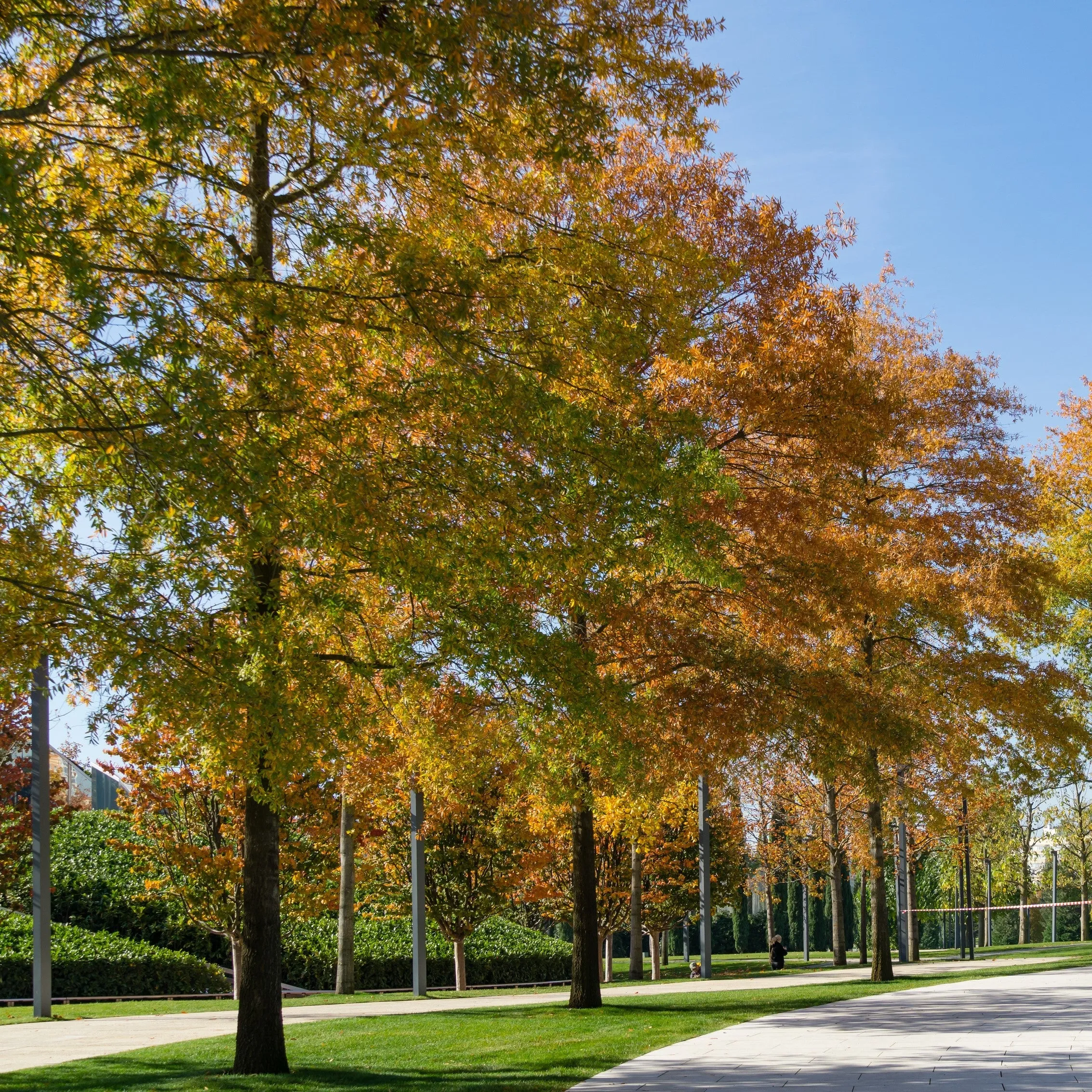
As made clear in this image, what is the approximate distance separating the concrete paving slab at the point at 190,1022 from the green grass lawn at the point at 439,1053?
0.66 metres

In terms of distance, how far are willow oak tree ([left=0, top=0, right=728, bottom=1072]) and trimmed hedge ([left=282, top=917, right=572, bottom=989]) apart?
17335 mm

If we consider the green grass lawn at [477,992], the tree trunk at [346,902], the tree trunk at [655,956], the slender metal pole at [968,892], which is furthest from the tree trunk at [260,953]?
the slender metal pole at [968,892]

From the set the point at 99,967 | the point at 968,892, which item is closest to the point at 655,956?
the point at 968,892

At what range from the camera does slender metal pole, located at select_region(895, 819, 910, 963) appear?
2717cm

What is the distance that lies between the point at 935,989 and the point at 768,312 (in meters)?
11.1

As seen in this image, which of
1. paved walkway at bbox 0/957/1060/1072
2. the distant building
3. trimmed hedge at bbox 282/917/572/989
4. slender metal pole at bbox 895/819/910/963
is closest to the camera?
paved walkway at bbox 0/957/1060/1072

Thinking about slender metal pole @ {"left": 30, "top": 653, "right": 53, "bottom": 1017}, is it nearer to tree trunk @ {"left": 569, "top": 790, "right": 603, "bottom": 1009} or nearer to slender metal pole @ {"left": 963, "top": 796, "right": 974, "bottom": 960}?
tree trunk @ {"left": 569, "top": 790, "right": 603, "bottom": 1009}

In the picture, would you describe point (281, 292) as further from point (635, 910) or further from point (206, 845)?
point (635, 910)

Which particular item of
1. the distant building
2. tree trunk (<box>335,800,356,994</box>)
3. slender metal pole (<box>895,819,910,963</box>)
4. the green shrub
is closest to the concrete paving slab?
tree trunk (<box>335,800,356,994</box>)

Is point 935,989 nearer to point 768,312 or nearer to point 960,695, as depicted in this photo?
point 960,695

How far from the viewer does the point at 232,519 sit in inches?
318

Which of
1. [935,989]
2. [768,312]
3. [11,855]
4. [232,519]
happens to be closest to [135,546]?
[232,519]

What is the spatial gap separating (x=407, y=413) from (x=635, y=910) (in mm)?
20890

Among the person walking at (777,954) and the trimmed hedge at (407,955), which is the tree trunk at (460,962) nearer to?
the trimmed hedge at (407,955)
